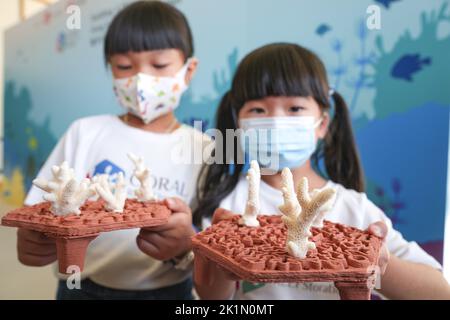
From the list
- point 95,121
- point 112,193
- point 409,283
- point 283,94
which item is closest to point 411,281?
point 409,283

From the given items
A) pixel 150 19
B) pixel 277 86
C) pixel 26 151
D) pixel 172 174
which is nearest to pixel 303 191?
pixel 277 86

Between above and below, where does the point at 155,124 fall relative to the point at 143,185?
above

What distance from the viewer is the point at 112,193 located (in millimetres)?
539

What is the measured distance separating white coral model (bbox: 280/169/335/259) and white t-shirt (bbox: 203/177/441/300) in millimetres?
298

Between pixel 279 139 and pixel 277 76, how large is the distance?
0.39 feet

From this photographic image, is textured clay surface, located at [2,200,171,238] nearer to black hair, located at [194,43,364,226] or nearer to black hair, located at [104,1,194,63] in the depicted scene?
black hair, located at [194,43,364,226]

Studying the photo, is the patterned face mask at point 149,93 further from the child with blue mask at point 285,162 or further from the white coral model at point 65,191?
the white coral model at point 65,191

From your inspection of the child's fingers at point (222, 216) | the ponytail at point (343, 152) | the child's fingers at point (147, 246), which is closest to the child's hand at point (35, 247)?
the child's fingers at point (147, 246)

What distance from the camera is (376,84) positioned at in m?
0.82

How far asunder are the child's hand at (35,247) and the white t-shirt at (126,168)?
148 millimetres

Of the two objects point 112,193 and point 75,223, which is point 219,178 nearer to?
point 112,193

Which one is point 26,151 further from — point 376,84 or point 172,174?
point 376,84

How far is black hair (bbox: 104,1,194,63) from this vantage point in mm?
724

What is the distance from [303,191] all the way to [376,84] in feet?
1.82
